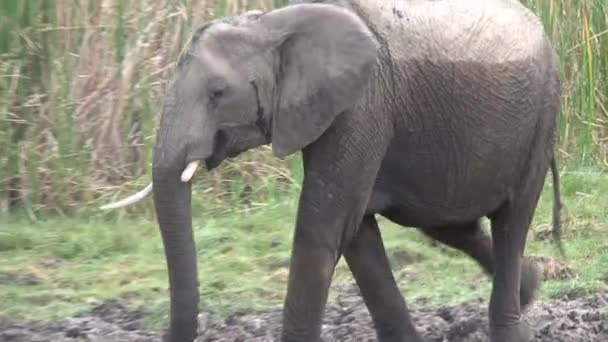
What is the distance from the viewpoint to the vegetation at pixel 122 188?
7000 millimetres

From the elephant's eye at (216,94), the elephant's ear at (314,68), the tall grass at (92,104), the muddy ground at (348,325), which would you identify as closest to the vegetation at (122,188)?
the tall grass at (92,104)

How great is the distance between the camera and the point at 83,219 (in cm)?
788

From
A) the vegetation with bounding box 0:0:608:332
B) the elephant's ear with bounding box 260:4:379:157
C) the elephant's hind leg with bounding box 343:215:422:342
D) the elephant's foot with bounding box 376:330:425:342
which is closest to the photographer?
the elephant's ear with bounding box 260:4:379:157

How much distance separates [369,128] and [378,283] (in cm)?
68

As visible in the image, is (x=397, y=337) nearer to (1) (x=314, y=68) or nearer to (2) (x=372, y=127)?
(2) (x=372, y=127)

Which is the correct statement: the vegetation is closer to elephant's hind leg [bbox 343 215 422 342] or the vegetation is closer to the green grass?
the green grass

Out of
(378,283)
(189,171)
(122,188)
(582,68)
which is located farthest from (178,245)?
(582,68)

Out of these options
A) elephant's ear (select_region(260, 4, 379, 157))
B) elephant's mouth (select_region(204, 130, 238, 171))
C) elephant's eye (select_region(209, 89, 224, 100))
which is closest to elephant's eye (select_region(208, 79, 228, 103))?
elephant's eye (select_region(209, 89, 224, 100))

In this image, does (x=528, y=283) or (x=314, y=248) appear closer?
(x=314, y=248)

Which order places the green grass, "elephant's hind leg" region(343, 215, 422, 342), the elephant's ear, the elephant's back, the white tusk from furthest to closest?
the green grass → "elephant's hind leg" region(343, 215, 422, 342) → the elephant's back → the elephant's ear → the white tusk

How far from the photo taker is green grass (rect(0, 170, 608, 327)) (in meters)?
6.61

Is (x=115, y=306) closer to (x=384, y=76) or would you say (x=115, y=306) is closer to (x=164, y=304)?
(x=164, y=304)

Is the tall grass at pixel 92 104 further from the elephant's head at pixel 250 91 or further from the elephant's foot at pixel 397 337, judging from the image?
the elephant's head at pixel 250 91

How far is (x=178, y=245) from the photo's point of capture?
4.61 metres
